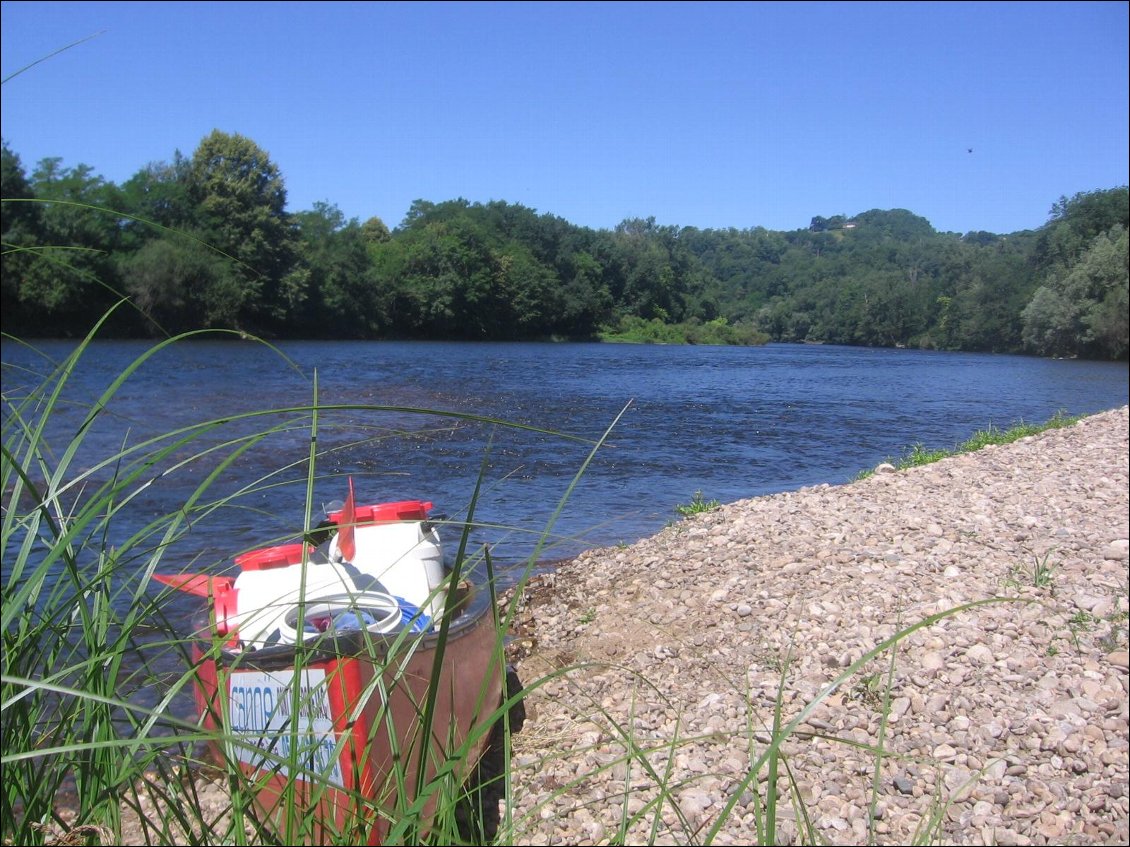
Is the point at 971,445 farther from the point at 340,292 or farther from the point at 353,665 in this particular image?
the point at 340,292

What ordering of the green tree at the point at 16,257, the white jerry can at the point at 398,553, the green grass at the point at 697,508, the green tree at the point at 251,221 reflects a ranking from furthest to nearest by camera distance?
1. the green tree at the point at 251,221
2. the green tree at the point at 16,257
3. the green grass at the point at 697,508
4. the white jerry can at the point at 398,553

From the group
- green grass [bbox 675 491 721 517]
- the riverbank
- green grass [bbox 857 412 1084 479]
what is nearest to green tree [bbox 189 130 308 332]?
green grass [bbox 857 412 1084 479]

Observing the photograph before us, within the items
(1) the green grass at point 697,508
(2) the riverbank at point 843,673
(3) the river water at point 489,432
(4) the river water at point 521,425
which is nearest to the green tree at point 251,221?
(4) the river water at point 521,425

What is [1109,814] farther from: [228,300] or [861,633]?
[228,300]

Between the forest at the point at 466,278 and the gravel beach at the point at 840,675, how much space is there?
25471 mm

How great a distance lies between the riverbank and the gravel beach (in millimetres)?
13

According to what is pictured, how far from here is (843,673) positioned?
1462 millimetres

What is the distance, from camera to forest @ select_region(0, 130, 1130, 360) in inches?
1629

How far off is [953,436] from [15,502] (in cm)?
1612

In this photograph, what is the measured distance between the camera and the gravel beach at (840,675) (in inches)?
125

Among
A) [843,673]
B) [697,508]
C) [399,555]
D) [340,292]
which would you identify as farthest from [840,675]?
[340,292]

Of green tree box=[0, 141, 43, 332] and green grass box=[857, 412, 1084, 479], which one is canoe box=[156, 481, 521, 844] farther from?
green tree box=[0, 141, 43, 332]

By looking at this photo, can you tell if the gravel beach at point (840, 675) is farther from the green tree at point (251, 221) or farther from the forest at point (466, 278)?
the green tree at point (251, 221)

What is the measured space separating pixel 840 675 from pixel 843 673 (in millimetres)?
434
